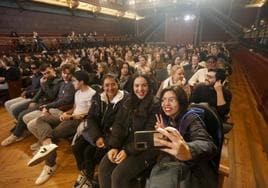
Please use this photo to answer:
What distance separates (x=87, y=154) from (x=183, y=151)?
1198mm

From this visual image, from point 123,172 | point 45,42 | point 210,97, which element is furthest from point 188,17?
point 123,172

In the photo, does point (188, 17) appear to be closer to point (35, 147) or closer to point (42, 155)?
point (35, 147)

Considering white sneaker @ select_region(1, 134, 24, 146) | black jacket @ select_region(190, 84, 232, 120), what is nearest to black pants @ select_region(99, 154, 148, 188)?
black jacket @ select_region(190, 84, 232, 120)

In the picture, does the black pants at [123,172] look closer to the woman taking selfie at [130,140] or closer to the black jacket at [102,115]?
the woman taking selfie at [130,140]

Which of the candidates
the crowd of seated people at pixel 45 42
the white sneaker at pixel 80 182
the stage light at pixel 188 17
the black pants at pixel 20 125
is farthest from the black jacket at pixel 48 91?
the stage light at pixel 188 17

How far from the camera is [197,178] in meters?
1.00

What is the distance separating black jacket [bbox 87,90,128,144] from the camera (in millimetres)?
1823

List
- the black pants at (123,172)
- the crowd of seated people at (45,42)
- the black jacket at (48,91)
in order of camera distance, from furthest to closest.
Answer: the crowd of seated people at (45,42) → the black jacket at (48,91) → the black pants at (123,172)

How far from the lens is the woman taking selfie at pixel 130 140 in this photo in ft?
4.57

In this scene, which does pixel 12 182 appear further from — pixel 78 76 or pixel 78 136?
pixel 78 76

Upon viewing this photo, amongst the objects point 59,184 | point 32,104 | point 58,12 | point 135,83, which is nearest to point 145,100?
point 135,83

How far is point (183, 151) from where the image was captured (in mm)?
890

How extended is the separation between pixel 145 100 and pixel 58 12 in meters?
11.7

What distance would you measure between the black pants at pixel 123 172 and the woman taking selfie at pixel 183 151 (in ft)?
0.88
